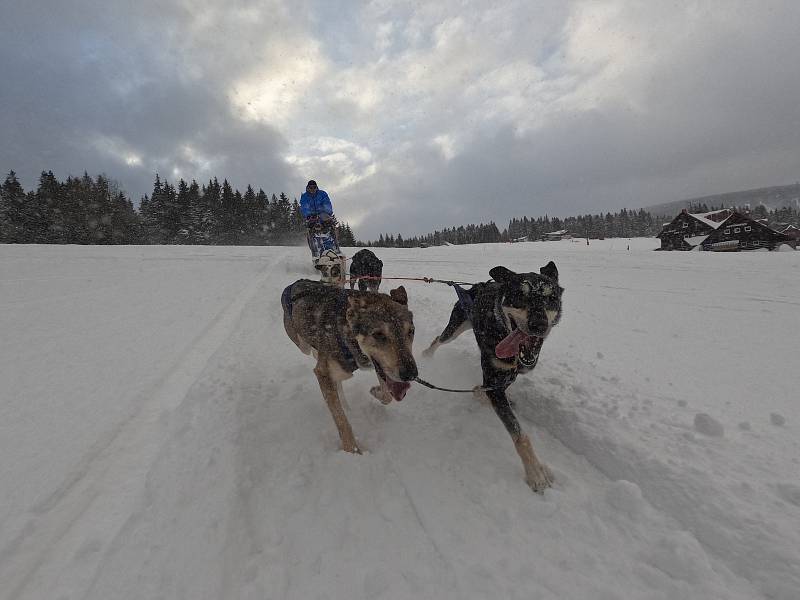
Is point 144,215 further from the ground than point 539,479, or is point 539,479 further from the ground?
point 144,215

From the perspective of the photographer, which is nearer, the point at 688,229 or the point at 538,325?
the point at 538,325

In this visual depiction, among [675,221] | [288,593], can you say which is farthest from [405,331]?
[675,221]

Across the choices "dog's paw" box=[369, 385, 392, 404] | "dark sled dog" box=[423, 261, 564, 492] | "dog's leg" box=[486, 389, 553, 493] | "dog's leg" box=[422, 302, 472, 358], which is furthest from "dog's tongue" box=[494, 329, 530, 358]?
"dog's leg" box=[422, 302, 472, 358]

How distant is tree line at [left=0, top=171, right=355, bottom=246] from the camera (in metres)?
41.0

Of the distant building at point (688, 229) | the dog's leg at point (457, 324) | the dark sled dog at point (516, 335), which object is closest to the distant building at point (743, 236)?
the distant building at point (688, 229)

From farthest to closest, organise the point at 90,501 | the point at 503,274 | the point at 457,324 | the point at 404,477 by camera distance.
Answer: the point at 457,324 < the point at 503,274 < the point at 404,477 < the point at 90,501

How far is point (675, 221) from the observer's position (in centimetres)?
4091

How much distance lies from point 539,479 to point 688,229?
165 feet

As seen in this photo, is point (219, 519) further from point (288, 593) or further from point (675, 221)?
point (675, 221)

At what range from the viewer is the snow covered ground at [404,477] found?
1.76 metres

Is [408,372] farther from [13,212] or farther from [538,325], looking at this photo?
[13,212]

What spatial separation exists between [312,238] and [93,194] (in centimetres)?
5547

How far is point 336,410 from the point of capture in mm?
2973

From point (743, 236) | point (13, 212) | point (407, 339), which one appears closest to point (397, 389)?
point (407, 339)
